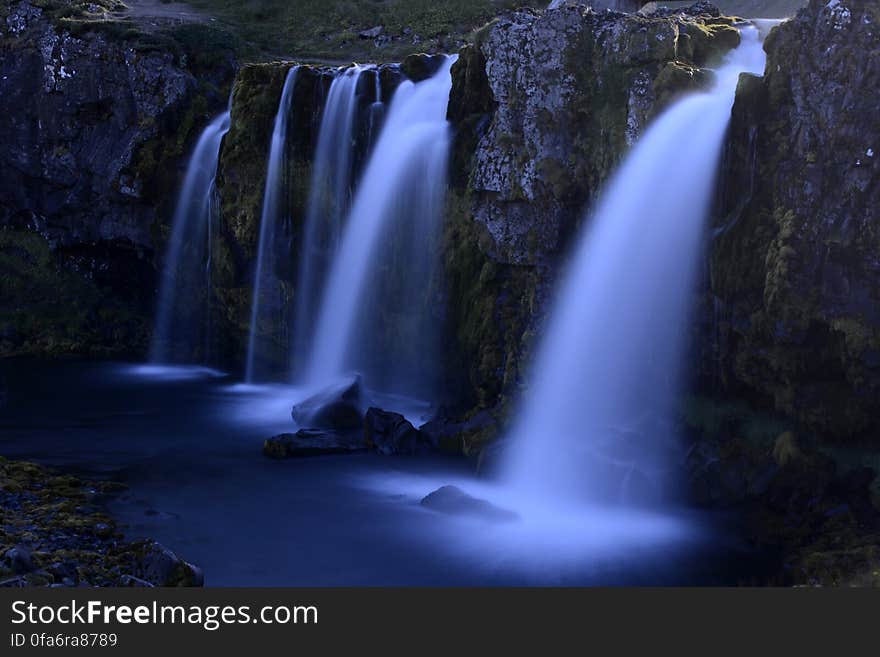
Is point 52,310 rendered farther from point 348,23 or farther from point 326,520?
point 326,520

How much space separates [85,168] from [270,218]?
8698mm

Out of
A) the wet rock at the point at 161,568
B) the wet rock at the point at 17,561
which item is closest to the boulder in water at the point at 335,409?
the wet rock at the point at 161,568

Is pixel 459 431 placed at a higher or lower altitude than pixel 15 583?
higher

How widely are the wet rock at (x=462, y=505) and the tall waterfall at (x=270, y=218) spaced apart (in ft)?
38.4

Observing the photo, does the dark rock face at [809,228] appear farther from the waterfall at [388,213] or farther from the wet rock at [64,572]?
the wet rock at [64,572]

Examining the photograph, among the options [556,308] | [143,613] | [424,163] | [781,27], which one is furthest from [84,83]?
[143,613]

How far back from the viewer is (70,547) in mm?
13141

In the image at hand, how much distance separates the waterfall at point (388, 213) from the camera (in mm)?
22359

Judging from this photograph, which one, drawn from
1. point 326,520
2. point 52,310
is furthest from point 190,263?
point 326,520

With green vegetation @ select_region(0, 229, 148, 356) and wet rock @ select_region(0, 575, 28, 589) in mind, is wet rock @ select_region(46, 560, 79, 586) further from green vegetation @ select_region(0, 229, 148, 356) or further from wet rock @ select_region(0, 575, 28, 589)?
green vegetation @ select_region(0, 229, 148, 356)

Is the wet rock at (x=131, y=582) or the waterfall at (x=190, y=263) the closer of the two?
the wet rock at (x=131, y=582)

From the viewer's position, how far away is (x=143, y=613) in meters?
9.28

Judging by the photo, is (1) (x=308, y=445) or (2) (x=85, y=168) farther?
(2) (x=85, y=168)

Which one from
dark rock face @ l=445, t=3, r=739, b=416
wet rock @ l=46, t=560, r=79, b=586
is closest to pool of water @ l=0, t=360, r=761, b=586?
wet rock @ l=46, t=560, r=79, b=586
